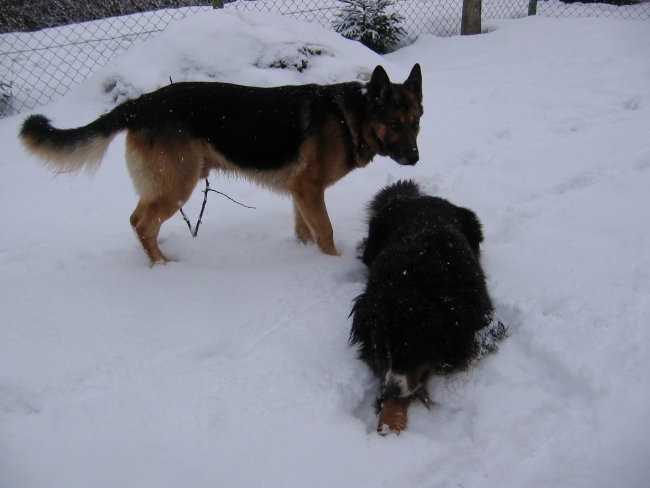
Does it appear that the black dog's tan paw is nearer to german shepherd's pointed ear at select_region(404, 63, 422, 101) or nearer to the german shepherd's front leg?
the german shepherd's front leg

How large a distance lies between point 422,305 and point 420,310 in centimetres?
3

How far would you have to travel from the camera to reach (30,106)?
6.41 m

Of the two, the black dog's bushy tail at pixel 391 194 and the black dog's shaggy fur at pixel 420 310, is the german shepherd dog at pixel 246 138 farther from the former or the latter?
the black dog's shaggy fur at pixel 420 310

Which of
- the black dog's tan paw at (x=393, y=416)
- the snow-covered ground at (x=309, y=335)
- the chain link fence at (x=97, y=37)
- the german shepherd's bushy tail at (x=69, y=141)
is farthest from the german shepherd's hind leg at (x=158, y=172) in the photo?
the chain link fence at (x=97, y=37)

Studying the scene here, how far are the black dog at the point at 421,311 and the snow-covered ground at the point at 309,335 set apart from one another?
0.14m

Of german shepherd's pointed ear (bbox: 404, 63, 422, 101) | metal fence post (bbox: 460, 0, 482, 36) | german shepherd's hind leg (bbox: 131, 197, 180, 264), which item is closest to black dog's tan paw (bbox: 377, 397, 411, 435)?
german shepherd's hind leg (bbox: 131, 197, 180, 264)

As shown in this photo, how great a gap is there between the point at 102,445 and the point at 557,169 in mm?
4113

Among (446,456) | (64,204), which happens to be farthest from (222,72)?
(446,456)

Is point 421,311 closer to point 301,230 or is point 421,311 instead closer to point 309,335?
point 309,335

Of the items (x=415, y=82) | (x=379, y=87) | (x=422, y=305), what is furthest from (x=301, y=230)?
(x=422, y=305)

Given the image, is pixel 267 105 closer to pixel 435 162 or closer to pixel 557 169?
pixel 435 162

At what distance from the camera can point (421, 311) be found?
2090 mm

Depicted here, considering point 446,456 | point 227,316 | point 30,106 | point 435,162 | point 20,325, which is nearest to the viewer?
point 446,456

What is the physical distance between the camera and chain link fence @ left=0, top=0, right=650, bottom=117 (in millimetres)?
6703
